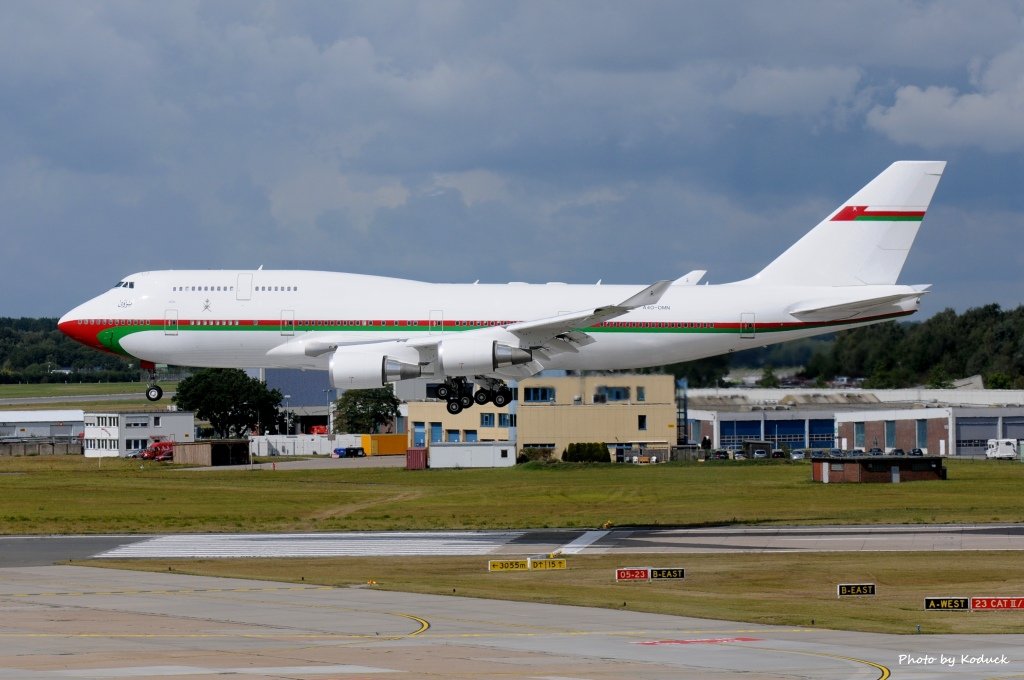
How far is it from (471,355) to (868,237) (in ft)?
61.0

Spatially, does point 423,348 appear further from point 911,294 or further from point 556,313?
point 911,294

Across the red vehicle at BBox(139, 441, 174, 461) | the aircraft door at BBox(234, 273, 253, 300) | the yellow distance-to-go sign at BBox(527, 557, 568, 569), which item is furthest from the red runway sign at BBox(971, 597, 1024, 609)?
the red vehicle at BBox(139, 441, 174, 461)

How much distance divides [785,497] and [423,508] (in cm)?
2051

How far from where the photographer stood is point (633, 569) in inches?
1715

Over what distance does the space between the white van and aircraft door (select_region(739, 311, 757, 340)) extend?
73.5 m

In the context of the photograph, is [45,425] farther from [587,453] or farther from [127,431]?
[587,453]

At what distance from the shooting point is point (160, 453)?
13088 centimetres

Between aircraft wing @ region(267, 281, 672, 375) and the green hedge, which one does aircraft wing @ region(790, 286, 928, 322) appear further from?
the green hedge

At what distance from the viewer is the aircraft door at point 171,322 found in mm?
53719

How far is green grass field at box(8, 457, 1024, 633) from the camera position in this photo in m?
39.0

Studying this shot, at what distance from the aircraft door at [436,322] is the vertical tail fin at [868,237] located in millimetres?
13658

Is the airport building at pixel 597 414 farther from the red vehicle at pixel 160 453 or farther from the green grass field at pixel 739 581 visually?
the green grass field at pixel 739 581

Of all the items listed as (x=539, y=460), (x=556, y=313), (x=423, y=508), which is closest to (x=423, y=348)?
(x=556, y=313)

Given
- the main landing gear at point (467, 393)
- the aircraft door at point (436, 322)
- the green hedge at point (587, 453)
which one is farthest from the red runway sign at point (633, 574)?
the green hedge at point (587, 453)
